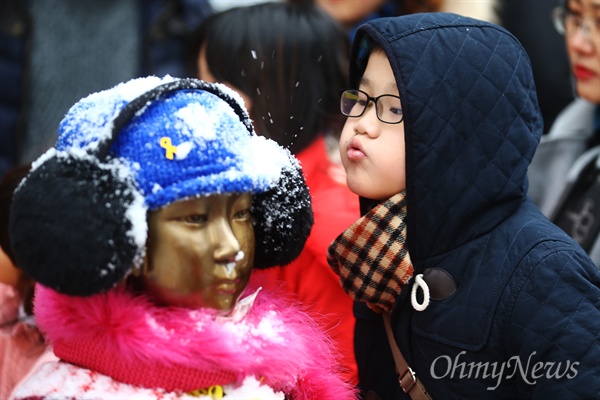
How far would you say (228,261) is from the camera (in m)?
1.40

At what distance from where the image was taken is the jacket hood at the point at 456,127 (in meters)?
1.68

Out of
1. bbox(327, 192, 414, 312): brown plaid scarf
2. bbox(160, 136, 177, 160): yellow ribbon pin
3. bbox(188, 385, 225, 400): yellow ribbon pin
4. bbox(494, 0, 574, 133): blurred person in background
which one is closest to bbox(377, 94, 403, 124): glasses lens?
bbox(327, 192, 414, 312): brown plaid scarf

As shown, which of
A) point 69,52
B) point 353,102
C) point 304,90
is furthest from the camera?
point 69,52

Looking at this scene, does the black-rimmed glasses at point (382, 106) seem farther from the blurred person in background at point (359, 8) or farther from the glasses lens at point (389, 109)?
the blurred person in background at point (359, 8)

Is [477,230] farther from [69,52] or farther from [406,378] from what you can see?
[69,52]

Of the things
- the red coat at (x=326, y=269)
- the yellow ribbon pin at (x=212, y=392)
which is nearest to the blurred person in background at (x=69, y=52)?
the red coat at (x=326, y=269)

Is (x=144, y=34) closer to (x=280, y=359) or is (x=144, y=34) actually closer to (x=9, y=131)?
(x=9, y=131)

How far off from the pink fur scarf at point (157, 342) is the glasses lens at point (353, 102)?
1.90 feet

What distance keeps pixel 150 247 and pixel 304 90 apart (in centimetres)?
103

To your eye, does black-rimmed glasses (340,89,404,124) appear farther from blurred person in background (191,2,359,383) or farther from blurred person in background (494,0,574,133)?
blurred person in background (494,0,574,133)

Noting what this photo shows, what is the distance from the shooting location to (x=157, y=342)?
135cm

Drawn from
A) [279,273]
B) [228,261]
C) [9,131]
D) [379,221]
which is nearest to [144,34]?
[9,131]

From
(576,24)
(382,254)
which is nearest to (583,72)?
(576,24)

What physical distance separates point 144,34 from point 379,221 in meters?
1.80
